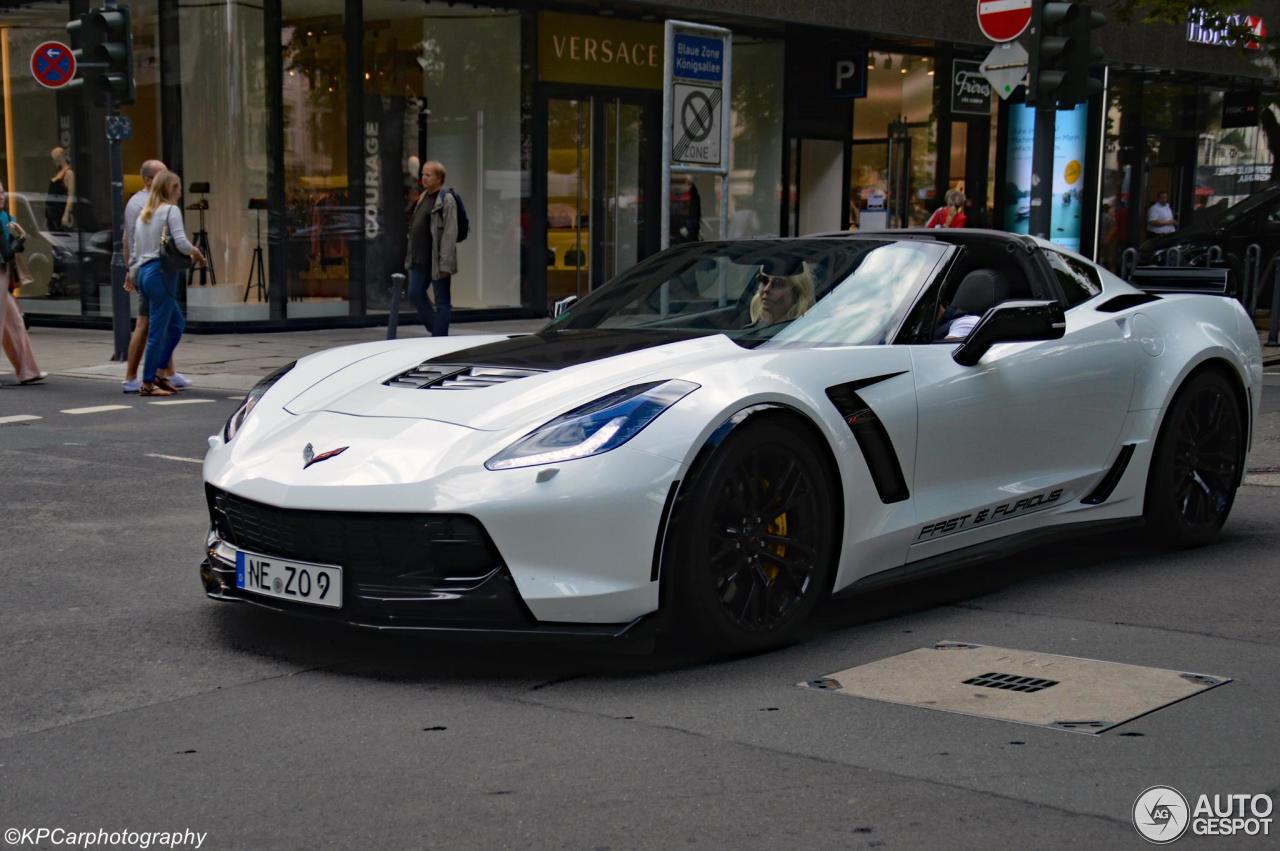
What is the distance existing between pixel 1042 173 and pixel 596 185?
10.5 meters

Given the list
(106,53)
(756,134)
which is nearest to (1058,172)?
(756,134)

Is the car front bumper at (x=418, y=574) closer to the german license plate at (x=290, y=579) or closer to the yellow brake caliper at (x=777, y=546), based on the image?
the german license plate at (x=290, y=579)

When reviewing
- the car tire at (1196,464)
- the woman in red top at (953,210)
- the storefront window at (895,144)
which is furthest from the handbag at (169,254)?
the storefront window at (895,144)

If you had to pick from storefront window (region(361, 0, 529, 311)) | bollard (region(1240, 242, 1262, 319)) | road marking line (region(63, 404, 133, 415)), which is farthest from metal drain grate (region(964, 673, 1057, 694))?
storefront window (region(361, 0, 529, 311))

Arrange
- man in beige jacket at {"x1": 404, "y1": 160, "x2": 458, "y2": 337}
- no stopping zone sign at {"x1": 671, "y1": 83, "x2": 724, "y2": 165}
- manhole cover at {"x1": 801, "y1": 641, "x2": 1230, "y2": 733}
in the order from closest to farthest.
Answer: manhole cover at {"x1": 801, "y1": 641, "x2": 1230, "y2": 733} → no stopping zone sign at {"x1": 671, "y1": 83, "x2": 724, "y2": 165} → man in beige jacket at {"x1": 404, "y1": 160, "x2": 458, "y2": 337}

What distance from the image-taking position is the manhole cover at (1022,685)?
4246 millimetres

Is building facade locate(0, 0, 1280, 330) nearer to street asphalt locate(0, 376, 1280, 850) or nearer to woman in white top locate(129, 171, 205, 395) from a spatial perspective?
woman in white top locate(129, 171, 205, 395)

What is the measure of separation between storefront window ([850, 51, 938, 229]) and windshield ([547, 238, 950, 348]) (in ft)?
66.9

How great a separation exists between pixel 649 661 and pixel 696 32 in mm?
7108

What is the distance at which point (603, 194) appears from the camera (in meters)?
22.1

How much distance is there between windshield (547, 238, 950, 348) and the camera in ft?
17.9

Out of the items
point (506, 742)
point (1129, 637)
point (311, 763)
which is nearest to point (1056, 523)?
point (1129, 637)

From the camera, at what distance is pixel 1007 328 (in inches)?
217

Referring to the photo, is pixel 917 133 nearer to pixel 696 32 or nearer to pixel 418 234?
pixel 418 234
